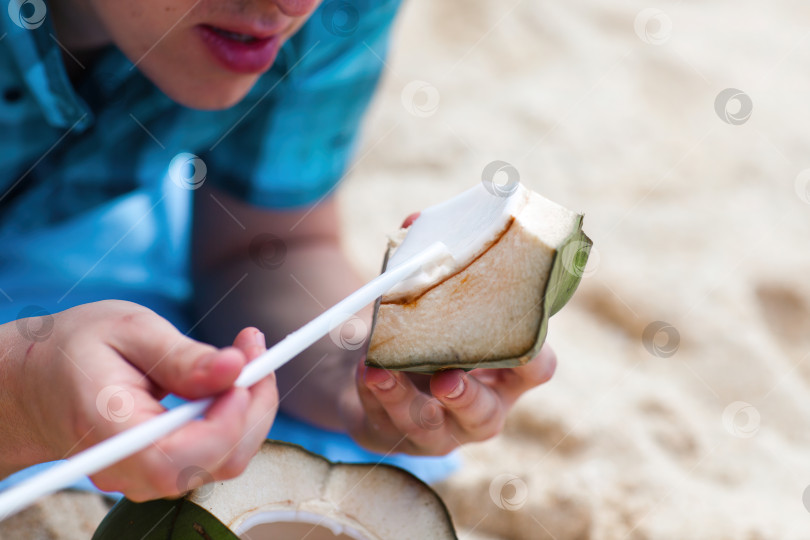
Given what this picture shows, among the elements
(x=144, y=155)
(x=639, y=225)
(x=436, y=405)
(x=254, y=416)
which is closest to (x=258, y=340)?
(x=254, y=416)

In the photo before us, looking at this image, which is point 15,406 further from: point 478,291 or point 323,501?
point 478,291

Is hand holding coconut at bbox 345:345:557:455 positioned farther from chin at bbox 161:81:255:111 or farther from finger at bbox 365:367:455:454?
chin at bbox 161:81:255:111

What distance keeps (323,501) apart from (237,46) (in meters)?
0.40

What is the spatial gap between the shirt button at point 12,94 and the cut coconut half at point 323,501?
43cm

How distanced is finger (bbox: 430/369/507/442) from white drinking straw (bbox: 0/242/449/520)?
0.32 ft

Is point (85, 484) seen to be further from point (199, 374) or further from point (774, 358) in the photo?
point (774, 358)

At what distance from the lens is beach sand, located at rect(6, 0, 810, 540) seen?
0.95 m

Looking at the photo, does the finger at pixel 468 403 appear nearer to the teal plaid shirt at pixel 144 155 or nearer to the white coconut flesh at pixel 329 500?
the white coconut flesh at pixel 329 500

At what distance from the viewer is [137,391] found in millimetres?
470

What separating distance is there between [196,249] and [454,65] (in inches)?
33.3

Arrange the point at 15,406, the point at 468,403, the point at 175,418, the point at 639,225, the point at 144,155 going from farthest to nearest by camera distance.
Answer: the point at 639,225 → the point at 144,155 → the point at 468,403 → the point at 15,406 → the point at 175,418

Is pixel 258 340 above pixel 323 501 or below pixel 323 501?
above

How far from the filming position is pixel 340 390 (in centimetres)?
90

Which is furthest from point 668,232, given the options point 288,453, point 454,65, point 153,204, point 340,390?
point 288,453
